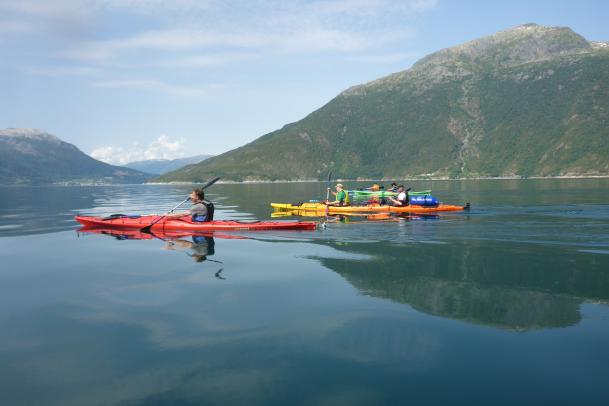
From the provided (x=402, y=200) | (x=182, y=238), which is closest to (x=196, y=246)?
(x=182, y=238)

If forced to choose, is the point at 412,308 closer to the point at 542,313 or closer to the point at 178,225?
the point at 542,313

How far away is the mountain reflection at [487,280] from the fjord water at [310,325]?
8 cm

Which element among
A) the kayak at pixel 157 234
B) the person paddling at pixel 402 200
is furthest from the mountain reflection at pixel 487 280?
the person paddling at pixel 402 200

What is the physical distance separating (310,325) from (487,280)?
7.90m

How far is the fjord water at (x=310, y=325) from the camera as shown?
9117 mm

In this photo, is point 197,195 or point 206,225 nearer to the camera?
point 197,195

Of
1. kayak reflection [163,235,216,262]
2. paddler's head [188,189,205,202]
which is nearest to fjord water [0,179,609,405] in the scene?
kayak reflection [163,235,216,262]

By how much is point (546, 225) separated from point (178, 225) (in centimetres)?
2382

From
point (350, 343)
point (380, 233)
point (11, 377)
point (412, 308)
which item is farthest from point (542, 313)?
point (380, 233)

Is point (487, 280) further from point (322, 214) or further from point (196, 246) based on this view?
point (322, 214)

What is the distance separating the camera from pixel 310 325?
495 inches

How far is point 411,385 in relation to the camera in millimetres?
9172

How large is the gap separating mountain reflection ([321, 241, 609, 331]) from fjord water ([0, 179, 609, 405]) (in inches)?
3.0

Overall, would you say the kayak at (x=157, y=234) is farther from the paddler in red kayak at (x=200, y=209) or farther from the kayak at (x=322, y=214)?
the kayak at (x=322, y=214)
